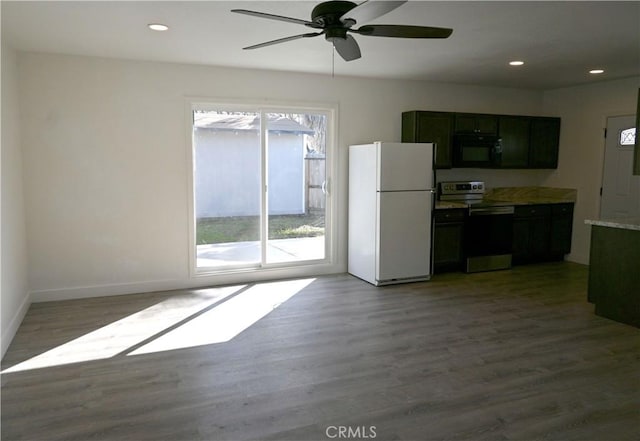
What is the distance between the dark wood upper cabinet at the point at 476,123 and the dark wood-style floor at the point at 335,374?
2.46 metres

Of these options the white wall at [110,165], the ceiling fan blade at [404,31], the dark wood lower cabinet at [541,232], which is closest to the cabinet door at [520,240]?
the dark wood lower cabinet at [541,232]

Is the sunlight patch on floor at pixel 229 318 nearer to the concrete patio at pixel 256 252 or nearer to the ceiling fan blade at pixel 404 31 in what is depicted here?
the concrete patio at pixel 256 252

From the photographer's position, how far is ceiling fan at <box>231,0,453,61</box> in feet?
7.74

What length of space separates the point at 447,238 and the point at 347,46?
11.7 ft

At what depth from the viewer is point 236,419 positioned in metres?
2.60

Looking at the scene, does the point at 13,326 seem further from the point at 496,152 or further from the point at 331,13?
the point at 496,152

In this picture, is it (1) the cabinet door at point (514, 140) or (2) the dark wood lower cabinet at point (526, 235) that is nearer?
(2) the dark wood lower cabinet at point (526, 235)

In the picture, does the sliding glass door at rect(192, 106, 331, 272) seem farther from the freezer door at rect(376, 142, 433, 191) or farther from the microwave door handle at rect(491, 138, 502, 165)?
the microwave door handle at rect(491, 138, 502, 165)

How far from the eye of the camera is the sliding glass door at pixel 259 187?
533 centimetres

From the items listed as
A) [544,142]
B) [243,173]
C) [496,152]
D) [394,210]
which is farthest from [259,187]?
[544,142]

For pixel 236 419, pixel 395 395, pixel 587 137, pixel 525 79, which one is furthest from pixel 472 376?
pixel 587 137

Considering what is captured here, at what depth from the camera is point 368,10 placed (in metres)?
2.38

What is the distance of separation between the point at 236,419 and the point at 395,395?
0.97 m

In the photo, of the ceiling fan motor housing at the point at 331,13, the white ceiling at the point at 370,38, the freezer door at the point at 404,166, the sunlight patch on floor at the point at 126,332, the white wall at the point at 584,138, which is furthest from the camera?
the white wall at the point at 584,138
